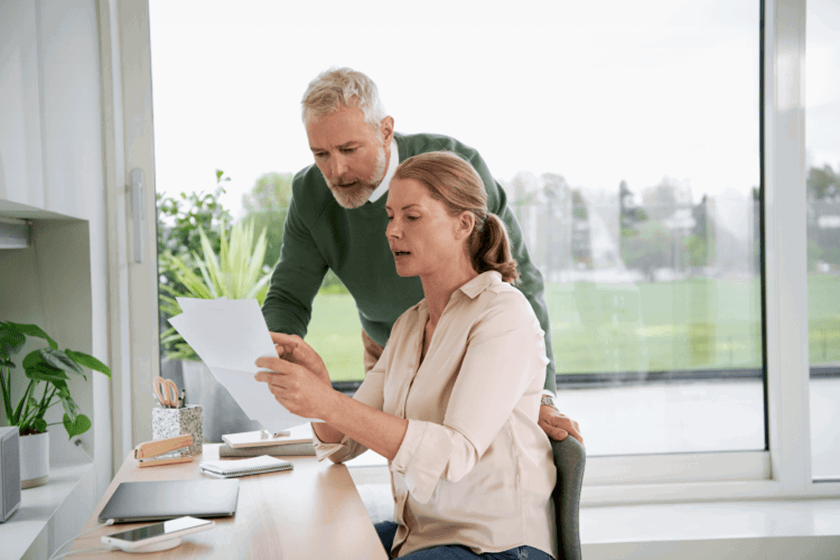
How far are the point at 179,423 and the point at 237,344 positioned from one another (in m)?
0.64

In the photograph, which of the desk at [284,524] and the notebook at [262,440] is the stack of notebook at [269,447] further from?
the desk at [284,524]

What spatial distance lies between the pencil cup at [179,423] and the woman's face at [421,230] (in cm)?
74

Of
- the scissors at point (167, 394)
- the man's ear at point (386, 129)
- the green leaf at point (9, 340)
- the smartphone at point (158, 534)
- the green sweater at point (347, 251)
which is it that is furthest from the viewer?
the green sweater at point (347, 251)

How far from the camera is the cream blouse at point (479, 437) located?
1.33 metres

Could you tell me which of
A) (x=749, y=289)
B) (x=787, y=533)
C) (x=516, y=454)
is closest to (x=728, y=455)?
(x=787, y=533)

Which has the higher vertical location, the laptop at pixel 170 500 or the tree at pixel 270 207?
the tree at pixel 270 207

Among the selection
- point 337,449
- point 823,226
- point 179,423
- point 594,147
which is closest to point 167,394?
point 179,423

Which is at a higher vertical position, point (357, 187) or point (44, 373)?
point (357, 187)

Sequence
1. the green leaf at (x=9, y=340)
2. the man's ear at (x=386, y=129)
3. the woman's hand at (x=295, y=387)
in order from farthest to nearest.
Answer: the man's ear at (x=386, y=129), the green leaf at (x=9, y=340), the woman's hand at (x=295, y=387)

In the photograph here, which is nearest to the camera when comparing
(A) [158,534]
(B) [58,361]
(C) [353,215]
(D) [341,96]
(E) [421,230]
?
(A) [158,534]

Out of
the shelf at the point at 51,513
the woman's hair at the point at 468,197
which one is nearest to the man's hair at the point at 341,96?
the woman's hair at the point at 468,197

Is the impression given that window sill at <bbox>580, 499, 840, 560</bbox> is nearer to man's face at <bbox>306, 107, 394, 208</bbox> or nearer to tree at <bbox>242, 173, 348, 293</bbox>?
tree at <bbox>242, 173, 348, 293</bbox>

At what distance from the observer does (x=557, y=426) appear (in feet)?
4.99

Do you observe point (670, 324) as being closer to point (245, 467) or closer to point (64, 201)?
point (245, 467)
